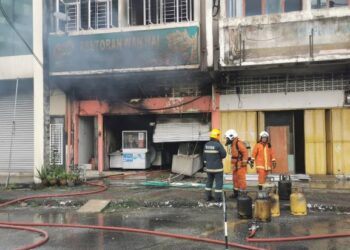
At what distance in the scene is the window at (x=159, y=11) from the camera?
1490 cm

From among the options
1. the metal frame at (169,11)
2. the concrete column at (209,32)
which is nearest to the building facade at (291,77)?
the concrete column at (209,32)

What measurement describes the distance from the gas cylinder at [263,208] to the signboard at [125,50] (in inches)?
251

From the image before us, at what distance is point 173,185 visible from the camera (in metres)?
13.3

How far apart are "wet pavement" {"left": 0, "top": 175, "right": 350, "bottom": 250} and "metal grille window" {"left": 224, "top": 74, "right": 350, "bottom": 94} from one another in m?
3.00

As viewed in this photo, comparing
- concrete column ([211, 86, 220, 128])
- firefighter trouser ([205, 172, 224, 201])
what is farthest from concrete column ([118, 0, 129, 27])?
firefighter trouser ([205, 172, 224, 201])

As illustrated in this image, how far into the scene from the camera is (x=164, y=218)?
360 inches

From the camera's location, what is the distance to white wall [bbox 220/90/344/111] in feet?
45.9

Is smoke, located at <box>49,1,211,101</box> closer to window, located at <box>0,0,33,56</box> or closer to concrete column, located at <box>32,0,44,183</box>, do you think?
concrete column, located at <box>32,0,44,183</box>

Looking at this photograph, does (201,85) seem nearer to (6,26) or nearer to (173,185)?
(173,185)

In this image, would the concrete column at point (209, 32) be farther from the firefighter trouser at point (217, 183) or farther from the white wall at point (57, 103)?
the white wall at point (57, 103)

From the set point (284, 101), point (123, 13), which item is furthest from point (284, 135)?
point (123, 13)

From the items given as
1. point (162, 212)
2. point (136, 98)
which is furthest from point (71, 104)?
point (162, 212)

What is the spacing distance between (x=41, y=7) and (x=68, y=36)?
50.0 inches

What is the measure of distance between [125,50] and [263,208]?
787cm
